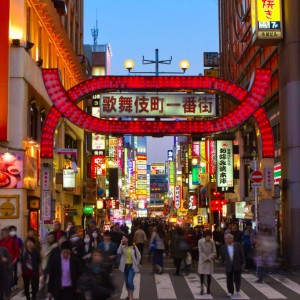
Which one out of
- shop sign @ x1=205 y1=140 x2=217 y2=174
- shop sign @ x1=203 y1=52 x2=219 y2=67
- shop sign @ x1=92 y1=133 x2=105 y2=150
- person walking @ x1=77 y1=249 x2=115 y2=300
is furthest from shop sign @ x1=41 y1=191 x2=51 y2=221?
shop sign @ x1=203 y1=52 x2=219 y2=67

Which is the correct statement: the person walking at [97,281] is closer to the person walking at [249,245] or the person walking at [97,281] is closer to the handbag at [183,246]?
the handbag at [183,246]

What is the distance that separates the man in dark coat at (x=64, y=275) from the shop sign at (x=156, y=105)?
47.1 ft

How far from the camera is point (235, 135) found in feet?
143

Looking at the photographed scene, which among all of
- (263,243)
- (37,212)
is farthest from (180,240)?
(37,212)

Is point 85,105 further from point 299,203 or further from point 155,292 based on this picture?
point 155,292

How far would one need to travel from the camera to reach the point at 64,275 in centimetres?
1112

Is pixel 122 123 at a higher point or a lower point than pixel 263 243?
higher

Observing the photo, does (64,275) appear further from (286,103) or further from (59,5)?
(59,5)

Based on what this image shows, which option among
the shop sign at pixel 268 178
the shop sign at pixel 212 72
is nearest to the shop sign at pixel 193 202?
the shop sign at pixel 212 72

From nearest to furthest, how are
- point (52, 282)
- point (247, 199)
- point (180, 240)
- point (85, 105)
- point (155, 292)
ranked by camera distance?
point (52, 282) → point (155, 292) → point (180, 240) → point (247, 199) → point (85, 105)

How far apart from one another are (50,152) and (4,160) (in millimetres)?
2203

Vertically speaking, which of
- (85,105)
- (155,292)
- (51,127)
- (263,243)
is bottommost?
(155,292)

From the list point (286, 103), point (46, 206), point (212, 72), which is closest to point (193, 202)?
point (212, 72)

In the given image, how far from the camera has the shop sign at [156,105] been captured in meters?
25.5
